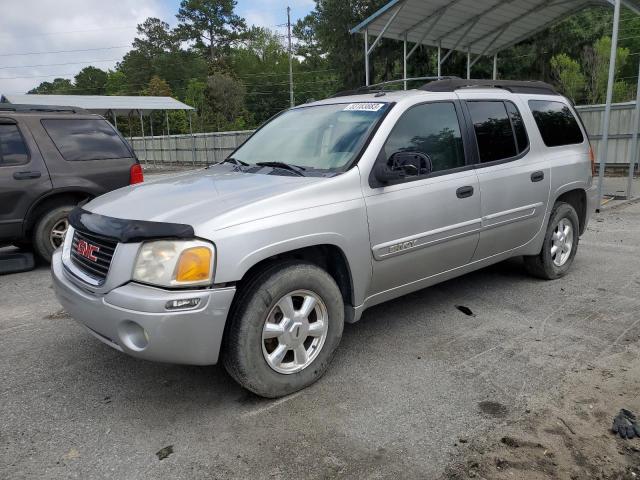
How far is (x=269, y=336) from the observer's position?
3.07 meters

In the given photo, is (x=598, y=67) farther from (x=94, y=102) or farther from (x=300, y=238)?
(x=300, y=238)

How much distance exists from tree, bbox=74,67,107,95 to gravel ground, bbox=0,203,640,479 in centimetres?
9005

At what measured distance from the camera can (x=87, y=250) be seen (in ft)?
10.4

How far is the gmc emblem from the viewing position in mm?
3094

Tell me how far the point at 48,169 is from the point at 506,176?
518 centimetres

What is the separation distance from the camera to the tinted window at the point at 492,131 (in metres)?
Result: 4.42

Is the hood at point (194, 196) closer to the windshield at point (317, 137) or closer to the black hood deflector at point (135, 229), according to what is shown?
the black hood deflector at point (135, 229)

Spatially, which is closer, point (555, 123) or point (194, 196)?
point (194, 196)

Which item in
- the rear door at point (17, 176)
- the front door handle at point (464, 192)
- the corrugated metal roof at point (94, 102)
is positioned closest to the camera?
the front door handle at point (464, 192)

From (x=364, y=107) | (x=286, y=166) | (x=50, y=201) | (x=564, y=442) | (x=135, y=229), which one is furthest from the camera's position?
(x=50, y=201)

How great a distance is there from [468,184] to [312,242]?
1634 millimetres

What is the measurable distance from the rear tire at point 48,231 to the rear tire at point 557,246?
5.39m

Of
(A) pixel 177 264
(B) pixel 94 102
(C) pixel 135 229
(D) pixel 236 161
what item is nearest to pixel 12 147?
(D) pixel 236 161

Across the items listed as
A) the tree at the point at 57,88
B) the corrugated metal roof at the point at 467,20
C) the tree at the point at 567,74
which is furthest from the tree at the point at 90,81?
the corrugated metal roof at the point at 467,20
